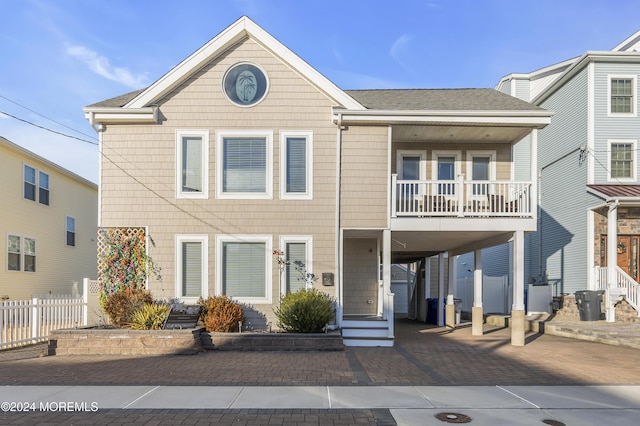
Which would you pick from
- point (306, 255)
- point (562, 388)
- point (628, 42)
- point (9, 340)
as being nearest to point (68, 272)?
point (9, 340)

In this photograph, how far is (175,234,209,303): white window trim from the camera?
11500mm

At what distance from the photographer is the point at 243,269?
11.6 m

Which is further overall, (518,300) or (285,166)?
(285,166)

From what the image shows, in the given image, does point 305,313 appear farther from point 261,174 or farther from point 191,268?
point 261,174

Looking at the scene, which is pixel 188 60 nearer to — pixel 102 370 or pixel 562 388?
pixel 102 370

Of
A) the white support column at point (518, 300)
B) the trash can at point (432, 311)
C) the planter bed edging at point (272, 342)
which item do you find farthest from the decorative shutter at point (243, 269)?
the trash can at point (432, 311)

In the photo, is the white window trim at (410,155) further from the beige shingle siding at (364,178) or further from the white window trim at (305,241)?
the white window trim at (305,241)

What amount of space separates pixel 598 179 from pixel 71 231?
22.0m

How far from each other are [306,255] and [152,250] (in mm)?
3889

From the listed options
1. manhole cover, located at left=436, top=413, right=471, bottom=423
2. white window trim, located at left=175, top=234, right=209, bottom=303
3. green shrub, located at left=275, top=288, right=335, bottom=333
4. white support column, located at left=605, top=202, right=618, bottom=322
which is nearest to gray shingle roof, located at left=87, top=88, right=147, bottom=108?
white window trim, located at left=175, top=234, right=209, bottom=303

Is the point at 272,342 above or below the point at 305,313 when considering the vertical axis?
below

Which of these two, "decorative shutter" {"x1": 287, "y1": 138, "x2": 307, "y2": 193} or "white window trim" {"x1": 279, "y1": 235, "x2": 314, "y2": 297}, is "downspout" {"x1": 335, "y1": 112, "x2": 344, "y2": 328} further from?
"decorative shutter" {"x1": 287, "y1": 138, "x2": 307, "y2": 193}

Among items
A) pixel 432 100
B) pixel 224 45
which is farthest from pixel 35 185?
pixel 432 100

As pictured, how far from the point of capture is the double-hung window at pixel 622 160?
627 inches
